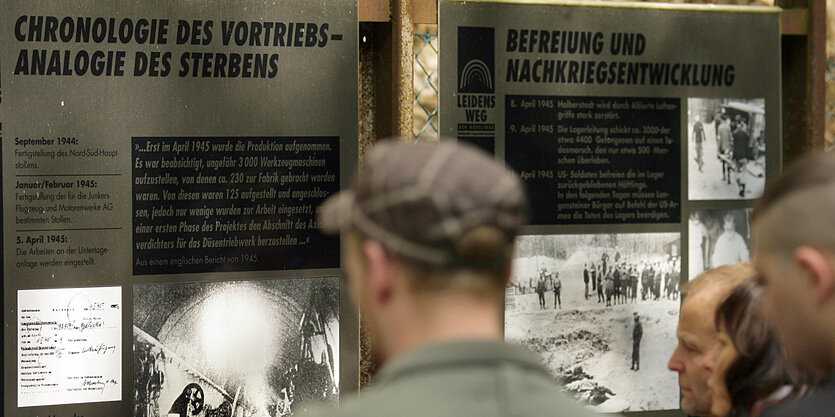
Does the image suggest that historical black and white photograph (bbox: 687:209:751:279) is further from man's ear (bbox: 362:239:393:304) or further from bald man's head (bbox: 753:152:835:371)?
man's ear (bbox: 362:239:393:304)

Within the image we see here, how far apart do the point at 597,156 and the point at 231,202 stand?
4.73ft

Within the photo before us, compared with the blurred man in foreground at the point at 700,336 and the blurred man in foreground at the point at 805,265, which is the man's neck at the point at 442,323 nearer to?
the blurred man in foreground at the point at 805,265

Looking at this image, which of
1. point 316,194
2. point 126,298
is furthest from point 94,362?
point 316,194

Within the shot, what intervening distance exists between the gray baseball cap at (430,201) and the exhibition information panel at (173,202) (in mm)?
2219

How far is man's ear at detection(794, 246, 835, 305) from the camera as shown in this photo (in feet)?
5.81

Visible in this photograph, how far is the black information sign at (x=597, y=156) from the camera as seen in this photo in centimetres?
404

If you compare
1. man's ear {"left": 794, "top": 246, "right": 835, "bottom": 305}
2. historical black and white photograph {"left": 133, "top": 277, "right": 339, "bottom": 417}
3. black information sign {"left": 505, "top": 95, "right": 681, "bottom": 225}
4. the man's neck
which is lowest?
historical black and white photograph {"left": 133, "top": 277, "right": 339, "bottom": 417}

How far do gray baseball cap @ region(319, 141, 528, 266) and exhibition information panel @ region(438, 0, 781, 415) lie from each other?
243 centimetres

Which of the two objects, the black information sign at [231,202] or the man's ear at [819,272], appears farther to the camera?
the black information sign at [231,202]

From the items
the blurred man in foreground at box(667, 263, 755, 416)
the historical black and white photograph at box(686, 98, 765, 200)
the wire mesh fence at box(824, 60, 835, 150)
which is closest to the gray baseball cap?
the blurred man in foreground at box(667, 263, 755, 416)

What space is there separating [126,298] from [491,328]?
2.37 m

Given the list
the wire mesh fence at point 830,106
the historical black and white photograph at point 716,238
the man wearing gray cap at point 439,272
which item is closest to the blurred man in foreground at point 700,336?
the historical black and white photograph at point 716,238

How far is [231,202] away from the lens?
3660mm

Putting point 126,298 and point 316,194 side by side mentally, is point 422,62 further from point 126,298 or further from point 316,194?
point 126,298
